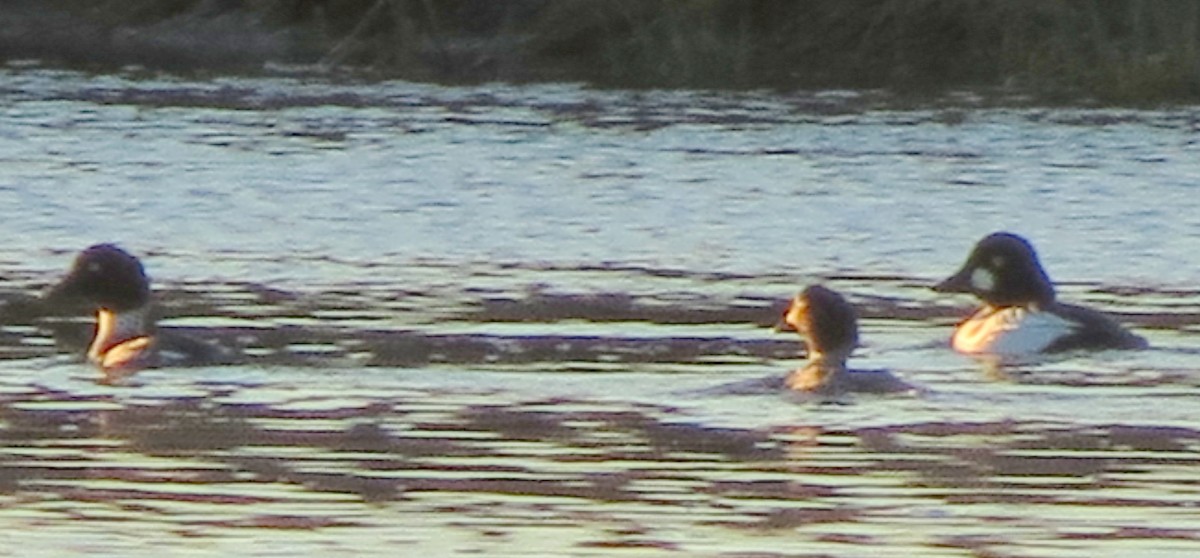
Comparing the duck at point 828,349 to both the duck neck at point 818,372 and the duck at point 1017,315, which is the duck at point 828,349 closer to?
the duck neck at point 818,372

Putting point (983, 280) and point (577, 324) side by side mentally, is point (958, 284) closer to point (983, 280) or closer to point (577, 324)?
point (983, 280)

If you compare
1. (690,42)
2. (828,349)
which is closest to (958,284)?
(828,349)

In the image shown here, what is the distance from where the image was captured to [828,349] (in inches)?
501

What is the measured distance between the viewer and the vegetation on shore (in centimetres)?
2641

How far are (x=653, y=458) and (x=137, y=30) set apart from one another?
18972mm

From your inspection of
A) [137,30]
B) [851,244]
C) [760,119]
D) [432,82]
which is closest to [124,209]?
[851,244]

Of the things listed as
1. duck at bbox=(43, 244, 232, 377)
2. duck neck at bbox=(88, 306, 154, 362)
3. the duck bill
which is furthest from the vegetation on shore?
duck neck at bbox=(88, 306, 154, 362)

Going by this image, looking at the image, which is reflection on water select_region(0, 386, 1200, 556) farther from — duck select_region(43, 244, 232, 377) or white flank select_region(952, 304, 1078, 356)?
white flank select_region(952, 304, 1078, 356)

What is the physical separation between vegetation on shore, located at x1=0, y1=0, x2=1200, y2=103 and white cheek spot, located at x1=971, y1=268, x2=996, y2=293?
418 inches

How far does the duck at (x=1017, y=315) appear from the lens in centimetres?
1361


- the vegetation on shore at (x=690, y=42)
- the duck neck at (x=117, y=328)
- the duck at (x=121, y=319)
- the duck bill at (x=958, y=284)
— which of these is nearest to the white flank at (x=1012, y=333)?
the duck bill at (x=958, y=284)

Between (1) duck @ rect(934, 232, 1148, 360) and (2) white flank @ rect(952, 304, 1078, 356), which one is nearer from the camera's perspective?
(1) duck @ rect(934, 232, 1148, 360)

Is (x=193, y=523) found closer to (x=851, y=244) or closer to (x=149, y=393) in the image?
(x=149, y=393)

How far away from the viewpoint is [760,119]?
23.8m
